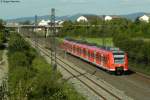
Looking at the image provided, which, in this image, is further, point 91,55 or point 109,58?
point 91,55

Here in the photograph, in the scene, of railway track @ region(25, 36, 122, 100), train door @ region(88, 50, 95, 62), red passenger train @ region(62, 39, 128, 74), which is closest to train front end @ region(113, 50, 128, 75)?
red passenger train @ region(62, 39, 128, 74)

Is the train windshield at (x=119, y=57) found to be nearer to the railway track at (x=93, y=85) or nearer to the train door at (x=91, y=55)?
the railway track at (x=93, y=85)

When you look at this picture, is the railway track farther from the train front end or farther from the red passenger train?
the train front end

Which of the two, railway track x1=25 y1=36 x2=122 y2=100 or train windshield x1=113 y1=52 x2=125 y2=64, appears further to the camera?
train windshield x1=113 y1=52 x2=125 y2=64

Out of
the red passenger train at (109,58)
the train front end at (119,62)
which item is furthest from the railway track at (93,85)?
the train front end at (119,62)

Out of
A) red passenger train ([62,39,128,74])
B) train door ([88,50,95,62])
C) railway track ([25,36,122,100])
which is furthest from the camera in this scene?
train door ([88,50,95,62])

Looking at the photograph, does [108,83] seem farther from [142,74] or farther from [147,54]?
[147,54]

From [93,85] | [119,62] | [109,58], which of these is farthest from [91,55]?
[93,85]

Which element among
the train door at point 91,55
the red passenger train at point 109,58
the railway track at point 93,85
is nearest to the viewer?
the railway track at point 93,85

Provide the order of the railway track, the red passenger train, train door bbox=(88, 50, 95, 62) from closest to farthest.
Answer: the railway track, the red passenger train, train door bbox=(88, 50, 95, 62)

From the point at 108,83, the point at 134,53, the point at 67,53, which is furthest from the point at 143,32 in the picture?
the point at 108,83

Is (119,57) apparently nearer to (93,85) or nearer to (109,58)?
(109,58)

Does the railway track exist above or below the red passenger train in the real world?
below

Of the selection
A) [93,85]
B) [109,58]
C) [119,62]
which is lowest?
[93,85]
